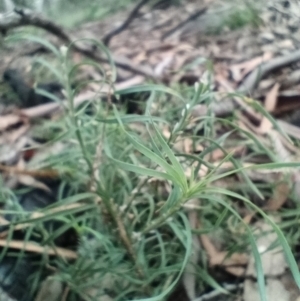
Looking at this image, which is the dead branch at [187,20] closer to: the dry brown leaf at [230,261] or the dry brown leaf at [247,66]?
the dry brown leaf at [247,66]

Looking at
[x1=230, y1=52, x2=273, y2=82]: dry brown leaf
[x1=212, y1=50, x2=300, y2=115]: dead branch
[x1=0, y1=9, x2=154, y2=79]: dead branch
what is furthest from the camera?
[x1=230, y1=52, x2=273, y2=82]: dry brown leaf

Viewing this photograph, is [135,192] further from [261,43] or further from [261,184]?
[261,43]

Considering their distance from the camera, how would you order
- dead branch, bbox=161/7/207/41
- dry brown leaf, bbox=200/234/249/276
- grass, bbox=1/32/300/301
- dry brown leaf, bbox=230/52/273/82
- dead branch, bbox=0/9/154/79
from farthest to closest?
dead branch, bbox=161/7/207/41 < dry brown leaf, bbox=230/52/273/82 < dead branch, bbox=0/9/154/79 < dry brown leaf, bbox=200/234/249/276 < grass, bbox=1/32/300/301

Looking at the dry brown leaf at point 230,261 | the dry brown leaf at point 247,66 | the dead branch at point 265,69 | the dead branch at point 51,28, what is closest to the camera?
the dry brown leaf at point 230,261

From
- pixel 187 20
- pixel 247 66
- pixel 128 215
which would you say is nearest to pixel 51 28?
pixel 247 66

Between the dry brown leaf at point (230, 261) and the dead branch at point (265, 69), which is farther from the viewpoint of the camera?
the dead branch at point (265, 69)

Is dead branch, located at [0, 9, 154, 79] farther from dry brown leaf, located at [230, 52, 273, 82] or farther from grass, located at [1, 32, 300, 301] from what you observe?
grass, located at [1, 32, 300, 301]

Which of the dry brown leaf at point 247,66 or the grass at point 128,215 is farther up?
the grass at point 128,215

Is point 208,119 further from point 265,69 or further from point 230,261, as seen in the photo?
point 265,69

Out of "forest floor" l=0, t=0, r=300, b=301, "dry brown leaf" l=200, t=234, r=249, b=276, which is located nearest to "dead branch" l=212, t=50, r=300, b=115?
"forest floor" l=0, t=0, r=300, b=301

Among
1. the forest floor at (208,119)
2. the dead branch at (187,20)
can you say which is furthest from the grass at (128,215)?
the dead branch at (187,20)

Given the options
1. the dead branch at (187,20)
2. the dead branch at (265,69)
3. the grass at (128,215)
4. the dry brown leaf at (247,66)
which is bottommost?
the dead branch at (187,20)

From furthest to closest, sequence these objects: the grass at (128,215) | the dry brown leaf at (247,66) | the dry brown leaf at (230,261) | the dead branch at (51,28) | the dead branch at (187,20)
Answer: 1. the dead branch at (187,20)
2. the dry brown leaf at (247,66)
3. the dead branch at (51,28)
4. the dry brown leaf at (230,261)
5. the grass at (128,215)
